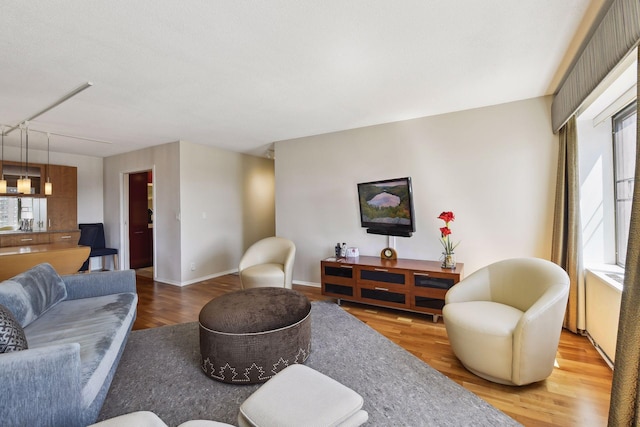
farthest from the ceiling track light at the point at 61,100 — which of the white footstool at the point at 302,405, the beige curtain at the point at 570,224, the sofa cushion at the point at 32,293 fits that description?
the beige curtain at the point at 570,224

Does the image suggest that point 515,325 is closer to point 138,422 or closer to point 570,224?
point 570,224

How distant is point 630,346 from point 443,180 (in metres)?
2.70

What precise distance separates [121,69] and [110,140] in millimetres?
2991

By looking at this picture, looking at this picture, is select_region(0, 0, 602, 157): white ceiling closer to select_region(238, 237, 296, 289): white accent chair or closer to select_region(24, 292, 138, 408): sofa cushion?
select_region(238, 237, 296, 289): white accent chair

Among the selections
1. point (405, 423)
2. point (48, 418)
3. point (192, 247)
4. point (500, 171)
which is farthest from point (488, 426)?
point (192, 247)

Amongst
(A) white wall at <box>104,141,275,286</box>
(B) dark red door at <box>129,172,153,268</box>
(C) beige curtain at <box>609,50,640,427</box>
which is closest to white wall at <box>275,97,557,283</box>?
(A) white wall at <box>104,141,275,286</box>

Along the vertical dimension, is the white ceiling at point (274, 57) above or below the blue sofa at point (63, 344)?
above

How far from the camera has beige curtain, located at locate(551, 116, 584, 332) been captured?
2832 millimetres

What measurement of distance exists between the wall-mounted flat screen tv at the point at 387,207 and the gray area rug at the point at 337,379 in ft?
4.86

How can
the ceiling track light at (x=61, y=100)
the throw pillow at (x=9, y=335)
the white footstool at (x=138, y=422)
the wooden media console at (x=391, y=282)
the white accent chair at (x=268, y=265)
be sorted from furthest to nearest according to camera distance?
the white accent chair at (x=268, y=265) < the wooden media console at (x=391, y=282) < the ceiling track light at (x=61, y=100) < the throw pillow at (x=9, y=335) < the white footstool at (x=138, y=422)

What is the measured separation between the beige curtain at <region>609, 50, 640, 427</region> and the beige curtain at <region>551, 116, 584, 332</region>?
5.98ft

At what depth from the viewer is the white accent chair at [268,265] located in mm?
3734

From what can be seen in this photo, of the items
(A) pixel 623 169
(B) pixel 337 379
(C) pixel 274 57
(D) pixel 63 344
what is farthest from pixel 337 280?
(A) pixel 623 169

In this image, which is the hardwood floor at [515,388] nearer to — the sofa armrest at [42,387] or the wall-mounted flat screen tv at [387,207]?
the wall-mounted flat screen tv at [387,207]
